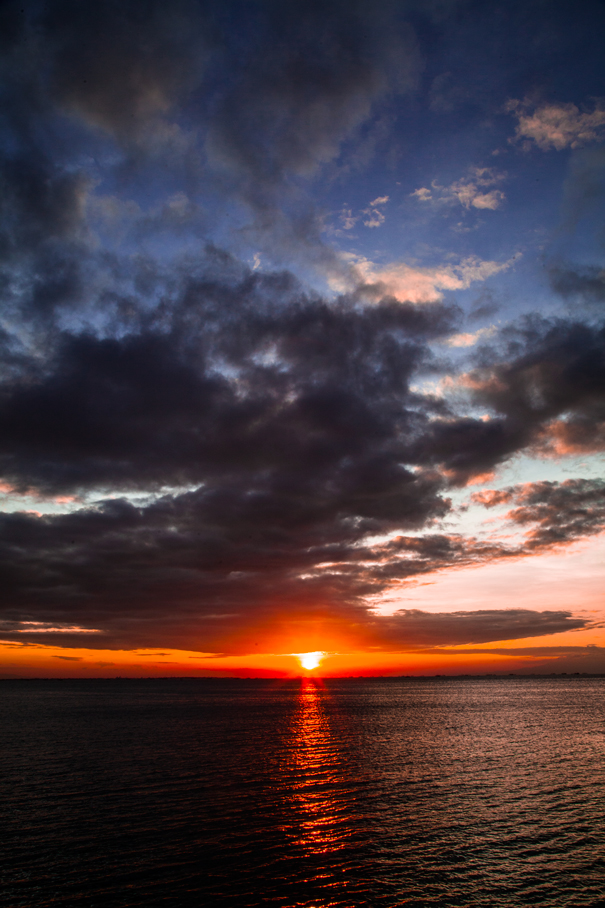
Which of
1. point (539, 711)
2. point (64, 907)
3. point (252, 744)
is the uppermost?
point (64, 907)

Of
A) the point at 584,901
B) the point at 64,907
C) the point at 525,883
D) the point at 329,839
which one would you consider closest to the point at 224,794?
the point at 329,839

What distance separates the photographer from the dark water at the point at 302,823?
968 inches

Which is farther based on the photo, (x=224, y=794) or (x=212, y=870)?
(x=224, y=794)

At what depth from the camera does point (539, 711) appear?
124m

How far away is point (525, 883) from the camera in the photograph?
25500 millimetres

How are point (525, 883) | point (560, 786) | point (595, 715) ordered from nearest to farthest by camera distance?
point (525, 883), point (560, 786), point (595, 715)

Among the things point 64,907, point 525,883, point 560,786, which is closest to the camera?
point 64,907

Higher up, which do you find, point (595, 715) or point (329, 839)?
point (329, 839)

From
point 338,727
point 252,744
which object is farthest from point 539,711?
point 252,744

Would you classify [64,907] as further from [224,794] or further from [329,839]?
[224,794]

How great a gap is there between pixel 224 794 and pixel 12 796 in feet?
57.9

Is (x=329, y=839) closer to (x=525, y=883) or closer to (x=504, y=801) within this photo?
(x=525, y=883)

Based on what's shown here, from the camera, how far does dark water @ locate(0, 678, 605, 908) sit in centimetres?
2459

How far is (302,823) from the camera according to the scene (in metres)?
34.2
